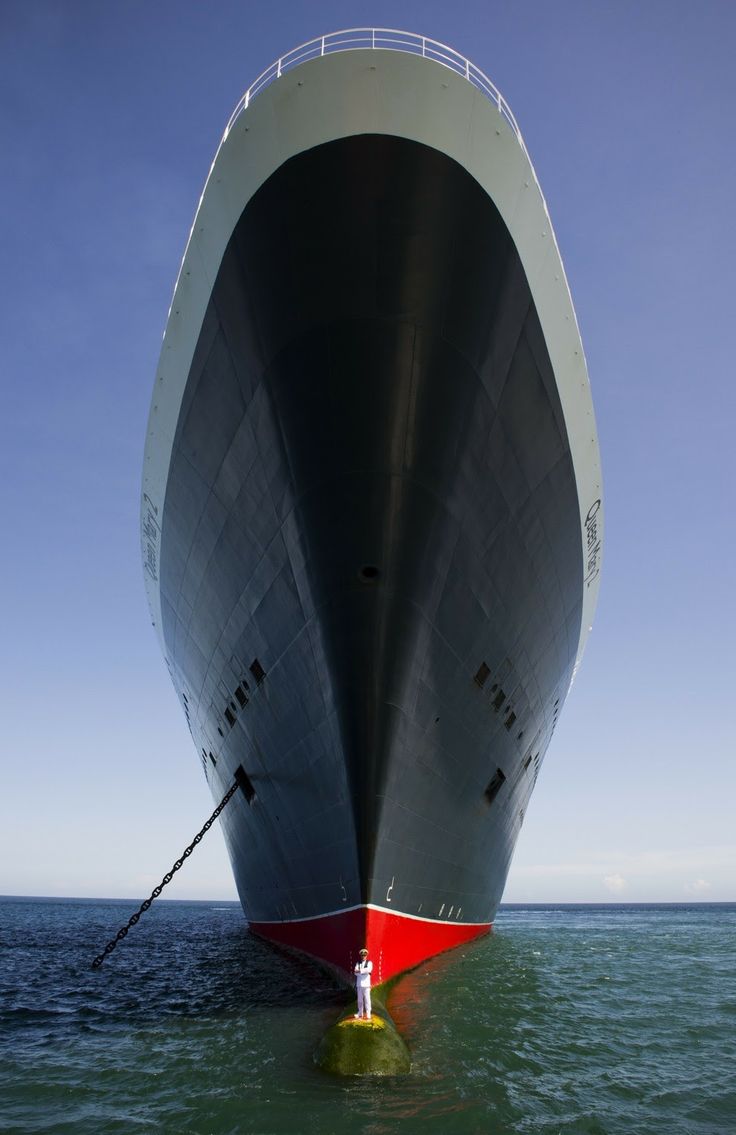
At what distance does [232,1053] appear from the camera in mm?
6855

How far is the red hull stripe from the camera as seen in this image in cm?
833

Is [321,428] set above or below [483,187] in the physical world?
below

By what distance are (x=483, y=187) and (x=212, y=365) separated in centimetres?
356

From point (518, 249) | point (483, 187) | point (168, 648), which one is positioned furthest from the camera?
point (168, 648)

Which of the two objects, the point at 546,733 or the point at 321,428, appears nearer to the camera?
the point at 321,428

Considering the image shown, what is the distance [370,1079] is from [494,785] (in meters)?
6.19

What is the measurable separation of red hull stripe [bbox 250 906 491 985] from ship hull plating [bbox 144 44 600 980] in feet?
0.15

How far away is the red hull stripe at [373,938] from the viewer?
27.3 feet

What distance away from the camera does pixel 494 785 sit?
38.3ft

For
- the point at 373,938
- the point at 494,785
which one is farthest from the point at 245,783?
the point at 494,785

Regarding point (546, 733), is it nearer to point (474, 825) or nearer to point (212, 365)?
point (474, 825)

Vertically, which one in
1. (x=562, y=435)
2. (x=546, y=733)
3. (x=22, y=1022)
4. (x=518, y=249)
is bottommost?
(x=22, y=1022)

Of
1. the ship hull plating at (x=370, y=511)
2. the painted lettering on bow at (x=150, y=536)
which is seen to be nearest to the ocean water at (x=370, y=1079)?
the ship hull plating at (x=370, y=511)

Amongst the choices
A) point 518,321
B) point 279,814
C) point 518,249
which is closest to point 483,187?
point 518,249
